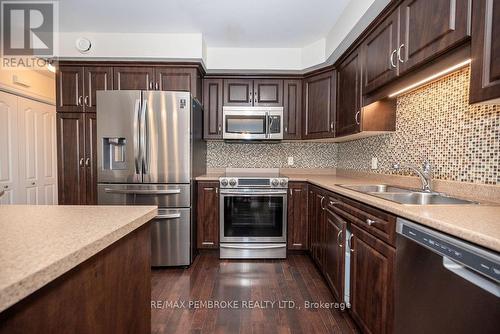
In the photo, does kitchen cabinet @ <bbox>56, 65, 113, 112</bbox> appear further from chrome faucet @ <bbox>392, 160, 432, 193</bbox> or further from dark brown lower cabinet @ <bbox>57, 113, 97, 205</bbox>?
chrome faucet @ <bbox>392, 160, 432, 193</bbox>

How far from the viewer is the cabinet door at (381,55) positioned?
1657 millimetres

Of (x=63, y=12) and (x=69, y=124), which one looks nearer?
(x=63, y=12)

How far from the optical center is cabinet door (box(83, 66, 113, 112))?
2742 millimetres

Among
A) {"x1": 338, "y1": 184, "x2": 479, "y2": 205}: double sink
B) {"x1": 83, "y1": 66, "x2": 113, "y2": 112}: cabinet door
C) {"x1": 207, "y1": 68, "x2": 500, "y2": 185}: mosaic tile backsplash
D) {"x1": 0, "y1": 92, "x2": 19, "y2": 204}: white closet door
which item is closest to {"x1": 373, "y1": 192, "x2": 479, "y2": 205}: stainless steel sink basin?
{"x1": 338, "y1": 184, "x2": 479, "y2": 205}: double sink

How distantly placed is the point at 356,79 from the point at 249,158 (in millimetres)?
1664

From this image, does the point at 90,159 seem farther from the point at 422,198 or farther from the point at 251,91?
the point at 422,198

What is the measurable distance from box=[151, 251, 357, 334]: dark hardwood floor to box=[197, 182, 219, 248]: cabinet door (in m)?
0.20

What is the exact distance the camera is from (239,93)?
3.12 metres

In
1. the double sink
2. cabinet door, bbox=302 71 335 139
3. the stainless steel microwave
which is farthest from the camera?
the stainless steel microwave

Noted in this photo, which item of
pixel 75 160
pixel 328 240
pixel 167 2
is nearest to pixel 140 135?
pixel 75 160

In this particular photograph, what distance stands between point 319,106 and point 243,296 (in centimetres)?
219

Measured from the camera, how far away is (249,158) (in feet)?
A: 11.3

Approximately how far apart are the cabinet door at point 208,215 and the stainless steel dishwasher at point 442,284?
1948 millimetres

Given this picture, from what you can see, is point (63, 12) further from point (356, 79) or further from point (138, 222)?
point (356, 79)
